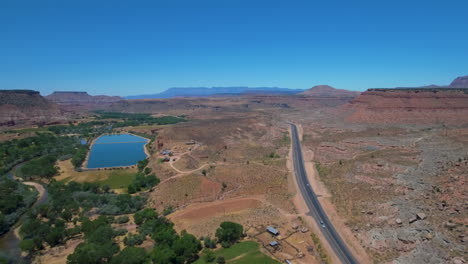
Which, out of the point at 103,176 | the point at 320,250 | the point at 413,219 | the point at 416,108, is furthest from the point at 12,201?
the point at 416,108

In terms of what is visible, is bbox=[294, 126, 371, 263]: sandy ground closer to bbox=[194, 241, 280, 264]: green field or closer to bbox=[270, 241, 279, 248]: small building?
bbox=[270, 241, 279, 248]: small building

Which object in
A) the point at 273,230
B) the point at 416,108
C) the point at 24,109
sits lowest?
the point at 273,230

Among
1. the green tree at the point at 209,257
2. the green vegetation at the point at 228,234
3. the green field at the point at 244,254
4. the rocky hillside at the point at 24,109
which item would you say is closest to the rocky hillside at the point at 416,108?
the green vegetation at the point at 228,234

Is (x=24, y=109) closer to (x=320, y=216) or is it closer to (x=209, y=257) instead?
(x=209, y=257)

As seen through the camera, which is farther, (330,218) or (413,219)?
(330,218)

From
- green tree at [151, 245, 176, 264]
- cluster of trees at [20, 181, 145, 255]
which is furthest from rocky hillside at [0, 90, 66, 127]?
green tree at [151, 245, 176, 264]

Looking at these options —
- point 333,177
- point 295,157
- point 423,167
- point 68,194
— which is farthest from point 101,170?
point 423,167
